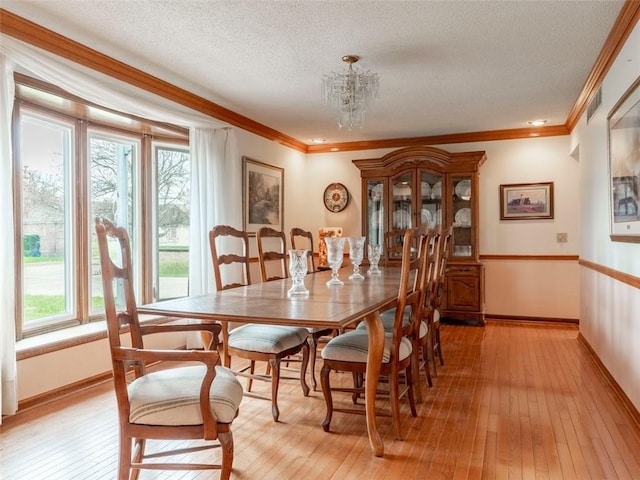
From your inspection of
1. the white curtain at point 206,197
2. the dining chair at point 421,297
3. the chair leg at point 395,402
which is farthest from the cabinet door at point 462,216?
the chair leg at point 395,402

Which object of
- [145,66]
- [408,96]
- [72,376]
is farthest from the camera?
[408,96]

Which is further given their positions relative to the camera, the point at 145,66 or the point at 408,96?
the point at 408,96

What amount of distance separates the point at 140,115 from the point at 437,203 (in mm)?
3529

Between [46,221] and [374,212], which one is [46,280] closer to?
[46,221]

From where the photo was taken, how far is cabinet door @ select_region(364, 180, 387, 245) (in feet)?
19.0

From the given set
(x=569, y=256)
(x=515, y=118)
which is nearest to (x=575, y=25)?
(x=515, y=118)

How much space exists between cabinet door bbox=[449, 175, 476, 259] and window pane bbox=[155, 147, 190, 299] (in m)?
3.08

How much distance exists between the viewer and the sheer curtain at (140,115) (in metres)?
2.48

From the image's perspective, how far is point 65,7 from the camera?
98.0 inches

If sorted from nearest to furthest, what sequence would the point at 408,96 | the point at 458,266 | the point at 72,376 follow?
the point at 72,376 < the point at 408,96 < the point at 458,266

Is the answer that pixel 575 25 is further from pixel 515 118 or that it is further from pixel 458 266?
pixel 458 266

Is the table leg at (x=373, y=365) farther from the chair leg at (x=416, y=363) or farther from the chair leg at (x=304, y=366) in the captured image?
the chair leg at (x=304, y=366)

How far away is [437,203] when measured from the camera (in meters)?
5.51

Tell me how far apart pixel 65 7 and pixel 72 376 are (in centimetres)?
232
